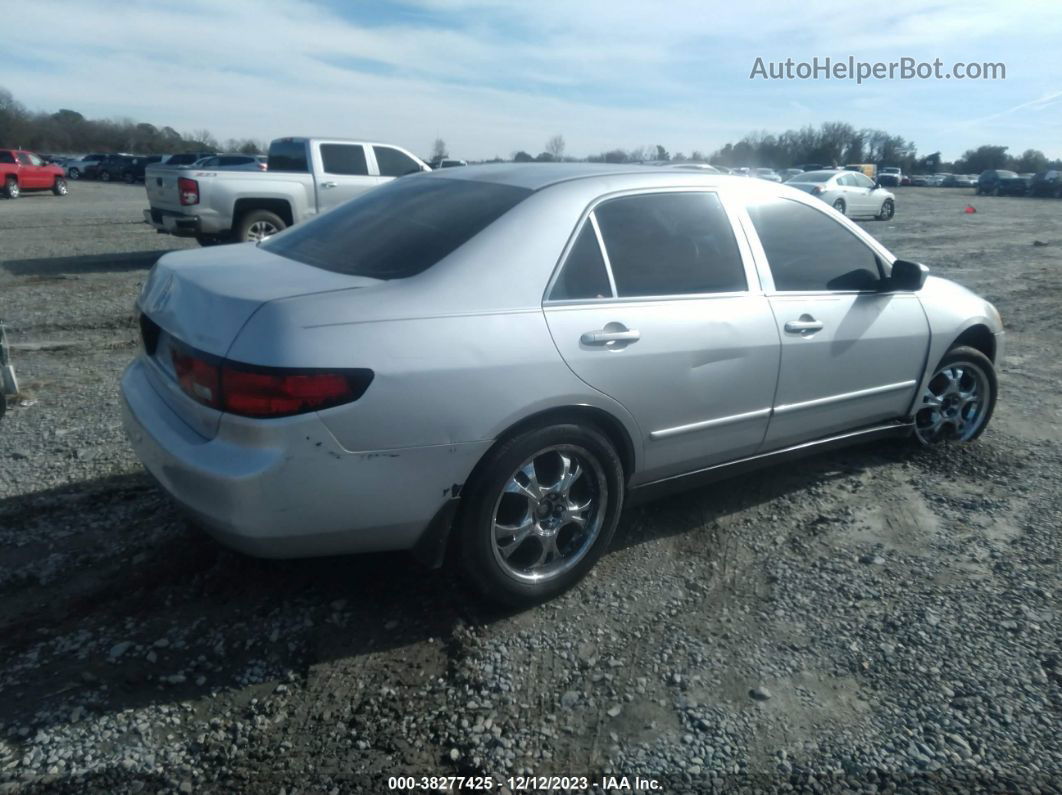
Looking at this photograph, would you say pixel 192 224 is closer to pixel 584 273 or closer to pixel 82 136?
pixel 584 273

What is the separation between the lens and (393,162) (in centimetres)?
1377

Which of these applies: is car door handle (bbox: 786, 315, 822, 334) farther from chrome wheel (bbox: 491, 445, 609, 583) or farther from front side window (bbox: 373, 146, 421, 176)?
front side window (bbox: 373, 146, 421, 176)

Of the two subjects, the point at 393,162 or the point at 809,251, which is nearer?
the point at 809,251

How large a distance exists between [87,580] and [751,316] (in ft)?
9.71

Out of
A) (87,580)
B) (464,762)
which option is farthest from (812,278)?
(87,580)

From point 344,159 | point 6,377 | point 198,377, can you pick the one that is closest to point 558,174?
point 198,377

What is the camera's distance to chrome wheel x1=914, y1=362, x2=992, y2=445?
4.89 metres

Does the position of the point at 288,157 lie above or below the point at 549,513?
above

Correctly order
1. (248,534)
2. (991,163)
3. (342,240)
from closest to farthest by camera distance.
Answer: (248,534), (342,240), (991,163)

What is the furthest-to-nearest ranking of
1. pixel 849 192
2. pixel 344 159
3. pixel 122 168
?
pixel 122 168, pixel 849 192, pixel 344 159

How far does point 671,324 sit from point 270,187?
10077 mm

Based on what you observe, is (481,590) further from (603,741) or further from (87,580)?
(87,580)

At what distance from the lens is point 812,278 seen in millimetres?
4125

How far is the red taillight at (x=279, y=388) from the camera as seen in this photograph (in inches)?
104
